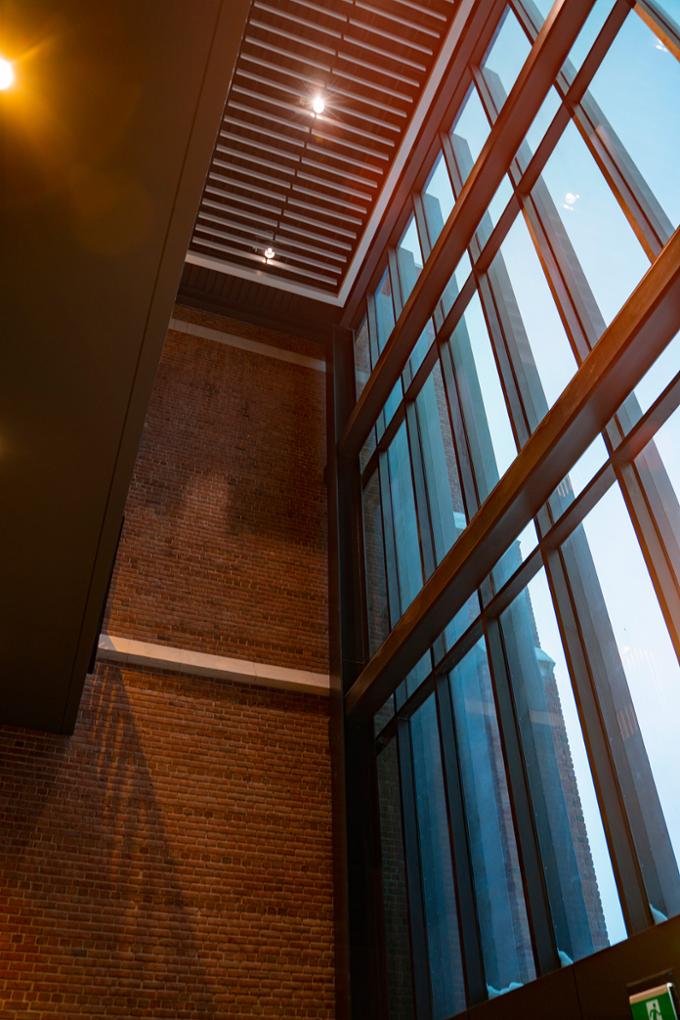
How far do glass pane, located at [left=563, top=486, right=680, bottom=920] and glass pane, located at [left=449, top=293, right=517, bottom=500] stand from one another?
1951 millimetres

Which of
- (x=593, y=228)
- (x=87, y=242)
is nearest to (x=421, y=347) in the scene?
(x=593, y=228)

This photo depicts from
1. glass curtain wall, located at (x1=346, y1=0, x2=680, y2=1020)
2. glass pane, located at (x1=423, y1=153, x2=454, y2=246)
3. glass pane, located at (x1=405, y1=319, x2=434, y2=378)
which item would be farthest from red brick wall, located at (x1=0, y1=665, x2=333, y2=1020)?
glass pane, located at (x1=423, y1=153, x2=454, y2=246)

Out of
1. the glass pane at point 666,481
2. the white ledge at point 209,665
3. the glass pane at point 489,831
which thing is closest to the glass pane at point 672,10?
the glass pane at point 666,481

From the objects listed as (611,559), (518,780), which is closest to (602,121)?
(611,559)

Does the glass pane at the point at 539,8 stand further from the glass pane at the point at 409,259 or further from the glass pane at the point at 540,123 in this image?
the glass pane at the point at 409,259

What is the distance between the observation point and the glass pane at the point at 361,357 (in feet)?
50.0

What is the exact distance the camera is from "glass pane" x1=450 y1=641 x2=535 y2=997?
796cm

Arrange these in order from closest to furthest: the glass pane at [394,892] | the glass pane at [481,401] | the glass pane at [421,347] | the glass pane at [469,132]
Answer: the glass pane at [394,892] < the glass pane at [481,401] < the glass pane at [469,132] < the glass pane at [421,347]

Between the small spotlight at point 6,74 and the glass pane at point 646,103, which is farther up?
the glass pane at point 646,103

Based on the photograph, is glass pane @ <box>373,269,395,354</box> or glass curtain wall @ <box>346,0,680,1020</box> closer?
glass curtain wall @ <box>346,0,680,1020</box>

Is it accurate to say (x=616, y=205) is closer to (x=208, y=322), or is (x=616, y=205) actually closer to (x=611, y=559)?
(x=611, y=559)

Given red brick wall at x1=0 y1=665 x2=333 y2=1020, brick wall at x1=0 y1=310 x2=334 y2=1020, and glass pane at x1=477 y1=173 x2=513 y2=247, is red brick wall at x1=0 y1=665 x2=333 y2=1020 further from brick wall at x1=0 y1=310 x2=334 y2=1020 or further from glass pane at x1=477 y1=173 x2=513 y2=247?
glass pane at x1=477 y1=173 x2=513 y2=247

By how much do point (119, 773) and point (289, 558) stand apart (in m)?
4.14

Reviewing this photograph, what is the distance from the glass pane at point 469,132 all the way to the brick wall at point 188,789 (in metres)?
5.26
